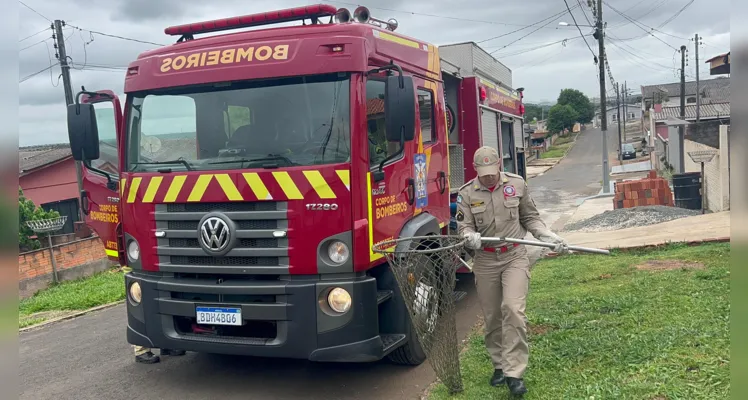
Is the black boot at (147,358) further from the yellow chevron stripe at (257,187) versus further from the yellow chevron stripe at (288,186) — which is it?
the yellow chevron stripe at (288,186)

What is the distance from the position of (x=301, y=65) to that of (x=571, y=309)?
12.4 feet

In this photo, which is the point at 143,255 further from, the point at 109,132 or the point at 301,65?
the point at 301,65

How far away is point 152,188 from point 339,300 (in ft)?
6.02

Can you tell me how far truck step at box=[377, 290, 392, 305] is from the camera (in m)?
4.89

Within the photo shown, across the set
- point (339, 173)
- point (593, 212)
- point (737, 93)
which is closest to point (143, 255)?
point (339, 173)

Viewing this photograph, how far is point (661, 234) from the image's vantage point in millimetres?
10828

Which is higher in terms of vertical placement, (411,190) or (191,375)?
(411,190)

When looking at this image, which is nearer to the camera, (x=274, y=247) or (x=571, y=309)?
(x=274, y=247)

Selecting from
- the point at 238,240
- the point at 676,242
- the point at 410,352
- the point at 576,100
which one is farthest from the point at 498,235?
the point at 576,100

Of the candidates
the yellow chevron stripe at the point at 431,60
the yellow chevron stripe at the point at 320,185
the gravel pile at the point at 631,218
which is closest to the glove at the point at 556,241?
the yellow chevron stripe at the point at 320,185

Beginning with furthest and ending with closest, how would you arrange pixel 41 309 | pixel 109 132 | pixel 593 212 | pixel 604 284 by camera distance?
pixel 593 212 → pixel 41 309 → pixel 604 284 → pixel 109 132

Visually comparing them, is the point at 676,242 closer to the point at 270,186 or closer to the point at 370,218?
the point at 370,218

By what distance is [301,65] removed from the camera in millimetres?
4723

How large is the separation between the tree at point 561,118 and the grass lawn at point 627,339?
69893 millimetres
